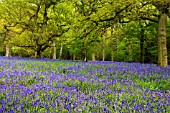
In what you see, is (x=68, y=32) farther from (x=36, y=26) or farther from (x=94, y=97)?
(x=94, y=97)

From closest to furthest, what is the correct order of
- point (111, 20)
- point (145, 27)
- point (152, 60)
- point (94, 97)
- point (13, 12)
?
1. point (94, 97)
2. point (111, 20)
3. point (13, 12)
4. point (145, 27)
5. point (152, 60)

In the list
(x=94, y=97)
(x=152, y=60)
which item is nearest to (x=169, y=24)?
(x=152, y=60)

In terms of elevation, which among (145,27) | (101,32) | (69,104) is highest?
(145,27)

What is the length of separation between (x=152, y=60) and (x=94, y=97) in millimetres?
36641

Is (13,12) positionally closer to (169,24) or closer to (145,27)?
(145,27)

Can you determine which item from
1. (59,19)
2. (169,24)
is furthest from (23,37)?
(169,24)

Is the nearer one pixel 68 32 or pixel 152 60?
pixel 68 32

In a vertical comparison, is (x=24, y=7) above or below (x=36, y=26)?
above

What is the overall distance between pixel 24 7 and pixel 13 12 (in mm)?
1883

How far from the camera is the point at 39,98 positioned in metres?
4.83

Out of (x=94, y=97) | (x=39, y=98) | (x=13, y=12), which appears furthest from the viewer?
(x=13, y=12)

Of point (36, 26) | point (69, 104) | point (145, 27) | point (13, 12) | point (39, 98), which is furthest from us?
point (145, 27)

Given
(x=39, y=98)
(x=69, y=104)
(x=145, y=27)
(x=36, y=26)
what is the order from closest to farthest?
(x=69, y=104) < (x=39, y=98) < (x=36, y=26) < (x=145, y=27)

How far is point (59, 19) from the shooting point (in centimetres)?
2786
